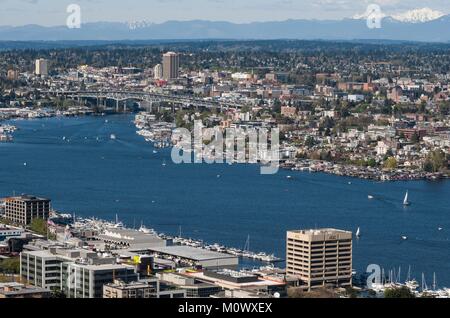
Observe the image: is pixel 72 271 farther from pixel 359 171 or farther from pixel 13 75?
pixel 13 75

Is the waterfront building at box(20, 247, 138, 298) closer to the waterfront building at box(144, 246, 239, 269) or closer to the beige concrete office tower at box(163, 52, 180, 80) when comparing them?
the waterfront building at box(144, 246, 239, 269)

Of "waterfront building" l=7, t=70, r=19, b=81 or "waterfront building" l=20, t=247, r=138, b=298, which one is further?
"waterfront building" l=7, t=70, r=19, b=81

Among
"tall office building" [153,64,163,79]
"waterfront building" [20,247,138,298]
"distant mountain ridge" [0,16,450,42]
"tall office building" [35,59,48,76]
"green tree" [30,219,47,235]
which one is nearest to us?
"waterfront building" [20,247,138,298]

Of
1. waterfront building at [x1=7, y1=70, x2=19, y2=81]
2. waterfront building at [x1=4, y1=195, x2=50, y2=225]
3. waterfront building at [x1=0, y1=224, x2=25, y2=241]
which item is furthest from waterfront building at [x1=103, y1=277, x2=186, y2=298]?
waterfront building at [x1=7, y1=70, x2=19, y2=81]

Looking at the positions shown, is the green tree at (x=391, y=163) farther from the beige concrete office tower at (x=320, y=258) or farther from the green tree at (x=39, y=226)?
the beige concrete office tower at (x=320, y=258)

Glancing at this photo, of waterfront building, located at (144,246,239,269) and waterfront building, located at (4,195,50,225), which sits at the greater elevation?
waterfront building, located at (144,246,239,269)
